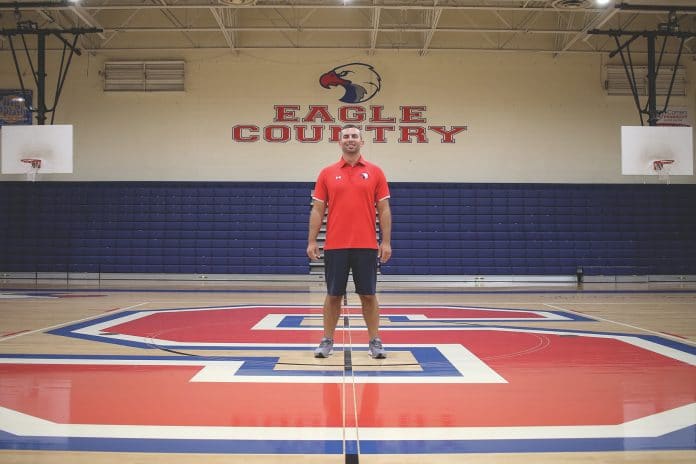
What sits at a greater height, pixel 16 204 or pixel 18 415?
pixel 16 204

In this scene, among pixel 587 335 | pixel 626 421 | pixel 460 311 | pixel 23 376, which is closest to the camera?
pixel 626 421

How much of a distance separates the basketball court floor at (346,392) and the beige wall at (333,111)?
8.03 meters

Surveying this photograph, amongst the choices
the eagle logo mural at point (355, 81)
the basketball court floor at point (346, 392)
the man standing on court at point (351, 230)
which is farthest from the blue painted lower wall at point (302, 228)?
the man standing on court at point (351, 230)

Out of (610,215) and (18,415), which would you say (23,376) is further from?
(610,215)

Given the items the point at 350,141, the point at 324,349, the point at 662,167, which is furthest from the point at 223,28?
the point at 324,349

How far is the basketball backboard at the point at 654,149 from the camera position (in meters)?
9.94

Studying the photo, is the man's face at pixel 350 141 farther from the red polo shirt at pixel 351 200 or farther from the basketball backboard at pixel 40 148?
the basketball backboard at pixel 40 148

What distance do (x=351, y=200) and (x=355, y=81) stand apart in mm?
10045

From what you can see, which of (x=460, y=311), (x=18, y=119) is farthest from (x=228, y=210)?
(x=460, y=311)

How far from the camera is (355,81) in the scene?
12836 millimetres

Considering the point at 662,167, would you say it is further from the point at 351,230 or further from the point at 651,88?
the point at 351,230

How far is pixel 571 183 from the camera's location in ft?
41.6

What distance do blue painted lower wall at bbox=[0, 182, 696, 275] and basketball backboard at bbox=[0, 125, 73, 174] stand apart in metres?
2.68

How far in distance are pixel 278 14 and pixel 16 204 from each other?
7235mm
